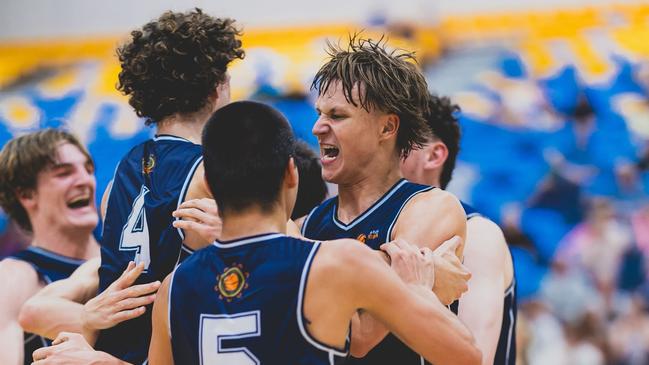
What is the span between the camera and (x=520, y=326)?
9234 millimetres

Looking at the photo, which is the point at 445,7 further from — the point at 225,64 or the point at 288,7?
the point at 225,64

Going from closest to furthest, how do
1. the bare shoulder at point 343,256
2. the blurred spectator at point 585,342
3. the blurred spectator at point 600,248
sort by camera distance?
the bare shoulder at point 343,256
the blurred spectator at point 585,342
the blurred spectator at point 600,248

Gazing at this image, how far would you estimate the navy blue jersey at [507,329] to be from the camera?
15.1 ft

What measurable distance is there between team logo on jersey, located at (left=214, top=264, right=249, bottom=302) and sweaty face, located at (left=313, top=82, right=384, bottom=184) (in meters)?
0.96

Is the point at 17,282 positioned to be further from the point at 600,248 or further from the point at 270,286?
the point at 600,248

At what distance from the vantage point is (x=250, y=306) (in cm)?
303

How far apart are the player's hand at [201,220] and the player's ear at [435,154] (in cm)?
181

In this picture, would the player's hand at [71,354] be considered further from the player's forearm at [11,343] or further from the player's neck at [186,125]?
the player's forearm at [11,343]

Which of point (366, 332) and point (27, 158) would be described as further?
point (27, 158)

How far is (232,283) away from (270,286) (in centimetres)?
14

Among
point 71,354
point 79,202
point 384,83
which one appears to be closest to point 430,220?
point 384,83

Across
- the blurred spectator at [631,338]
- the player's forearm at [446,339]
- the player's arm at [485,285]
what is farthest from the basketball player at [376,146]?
the blurred spectator at [631,338]

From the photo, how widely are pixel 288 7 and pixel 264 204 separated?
15987mm

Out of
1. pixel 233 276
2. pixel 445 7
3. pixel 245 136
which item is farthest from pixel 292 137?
pixel 445 7
